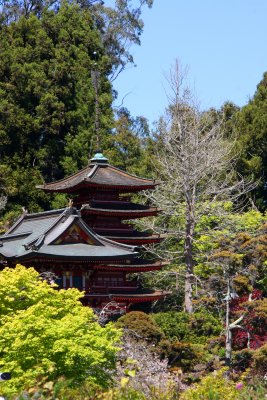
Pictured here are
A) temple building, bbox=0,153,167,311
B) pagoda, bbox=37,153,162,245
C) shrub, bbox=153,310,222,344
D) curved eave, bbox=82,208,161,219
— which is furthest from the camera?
pagoda, bbox=37,153,162,245

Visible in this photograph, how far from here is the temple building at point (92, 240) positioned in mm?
33281

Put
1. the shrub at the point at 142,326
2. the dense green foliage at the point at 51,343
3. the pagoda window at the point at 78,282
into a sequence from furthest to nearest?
the pagoda window at the point at 78,282
the shrub at the point at 142,326
the dense green foliage at the point at 51,343

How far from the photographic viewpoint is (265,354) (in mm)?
28000

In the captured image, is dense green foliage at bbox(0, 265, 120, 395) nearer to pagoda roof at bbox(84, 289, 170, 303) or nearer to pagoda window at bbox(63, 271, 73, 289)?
pagoda window at bbox(63, 271, 73, 289)

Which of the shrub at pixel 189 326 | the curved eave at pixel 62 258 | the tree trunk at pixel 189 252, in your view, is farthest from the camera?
the tree trunk at pixel 189 252

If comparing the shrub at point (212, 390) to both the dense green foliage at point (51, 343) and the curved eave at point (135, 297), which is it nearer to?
the dense green foliage at point (51, 343)

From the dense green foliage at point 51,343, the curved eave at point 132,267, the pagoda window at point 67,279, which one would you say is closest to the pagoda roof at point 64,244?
the pagoda window at point 67,279

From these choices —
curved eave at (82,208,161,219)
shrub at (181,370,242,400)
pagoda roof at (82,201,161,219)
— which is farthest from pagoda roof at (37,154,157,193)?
shrub at (181,370,242,400)

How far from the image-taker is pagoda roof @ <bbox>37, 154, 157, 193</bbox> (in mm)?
38719

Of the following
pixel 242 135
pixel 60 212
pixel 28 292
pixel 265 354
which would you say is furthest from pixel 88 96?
pixel 28 292

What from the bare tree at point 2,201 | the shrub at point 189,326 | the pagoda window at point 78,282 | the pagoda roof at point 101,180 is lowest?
the shrub at point 189,326

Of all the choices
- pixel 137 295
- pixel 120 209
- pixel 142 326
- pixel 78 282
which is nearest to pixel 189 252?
pixel 137 295

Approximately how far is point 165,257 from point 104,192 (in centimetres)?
494

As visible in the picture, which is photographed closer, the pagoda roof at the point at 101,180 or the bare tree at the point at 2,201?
the pagoda roof at the point at 101,180
